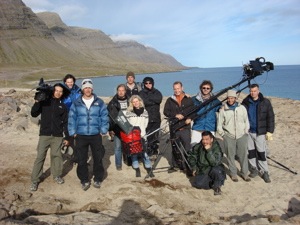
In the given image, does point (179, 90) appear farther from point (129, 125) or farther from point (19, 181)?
point (19, 181)

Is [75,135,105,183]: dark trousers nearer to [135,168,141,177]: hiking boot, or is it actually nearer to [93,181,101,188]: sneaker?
[93,181,101,188]: sneaker

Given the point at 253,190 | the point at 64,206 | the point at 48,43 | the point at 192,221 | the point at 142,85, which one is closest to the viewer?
the point at 192,221

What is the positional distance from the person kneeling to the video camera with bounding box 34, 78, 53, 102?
310cm

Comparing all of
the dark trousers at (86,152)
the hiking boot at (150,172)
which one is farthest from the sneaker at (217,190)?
the dark trousers at (86,152)

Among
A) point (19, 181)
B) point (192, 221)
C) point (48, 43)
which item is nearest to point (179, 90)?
point (192, 221)

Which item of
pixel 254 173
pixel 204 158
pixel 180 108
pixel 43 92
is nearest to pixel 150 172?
pixel 204 158

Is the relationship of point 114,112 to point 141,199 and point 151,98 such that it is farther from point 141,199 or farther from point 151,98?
point 141,199

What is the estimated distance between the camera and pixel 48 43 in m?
152

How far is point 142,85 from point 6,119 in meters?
6.82

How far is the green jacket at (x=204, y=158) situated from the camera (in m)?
5.91

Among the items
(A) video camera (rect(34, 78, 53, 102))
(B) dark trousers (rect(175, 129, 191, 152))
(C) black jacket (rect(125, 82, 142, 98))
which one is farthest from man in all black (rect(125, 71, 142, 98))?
(A) video camera (rect(34, 78, 53, 102))

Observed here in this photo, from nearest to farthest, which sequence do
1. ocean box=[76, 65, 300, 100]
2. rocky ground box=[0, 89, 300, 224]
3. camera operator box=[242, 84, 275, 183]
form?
1. rocky ground box=[0, 89, 300, 224]
2. camera operator box=[242, 84, 275, 183]
3. ocean box=[76, 65, 300, 100]

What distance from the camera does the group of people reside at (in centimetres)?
570

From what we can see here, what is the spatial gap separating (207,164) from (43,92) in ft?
11.4
